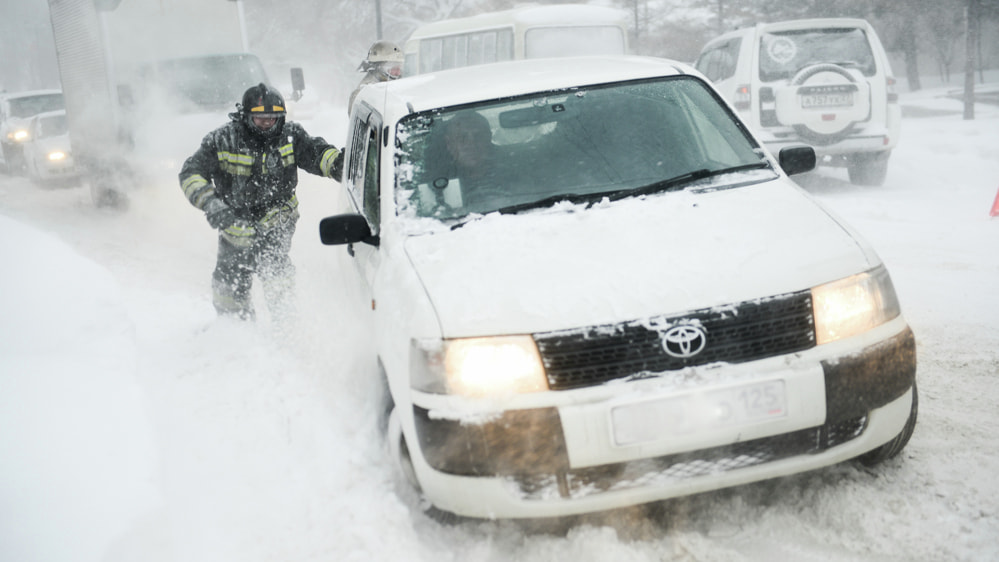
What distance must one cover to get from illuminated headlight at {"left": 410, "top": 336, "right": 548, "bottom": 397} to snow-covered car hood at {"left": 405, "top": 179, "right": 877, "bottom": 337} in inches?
1.7

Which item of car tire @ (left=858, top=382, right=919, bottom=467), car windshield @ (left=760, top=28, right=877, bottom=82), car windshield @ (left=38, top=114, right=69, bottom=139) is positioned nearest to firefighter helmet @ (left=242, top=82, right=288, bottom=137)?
car tire @ (left=858, top=382, right=919, bottom=467)

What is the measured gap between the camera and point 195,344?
17.8ft

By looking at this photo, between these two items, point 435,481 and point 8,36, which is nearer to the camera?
point 435,481

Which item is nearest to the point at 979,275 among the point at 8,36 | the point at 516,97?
the point at 516,97

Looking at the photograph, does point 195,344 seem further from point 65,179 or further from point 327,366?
point 65,179

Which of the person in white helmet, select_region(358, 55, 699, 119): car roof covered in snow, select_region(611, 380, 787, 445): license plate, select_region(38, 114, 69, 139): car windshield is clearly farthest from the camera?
select_region(38, 114, 69, 139): car windshield

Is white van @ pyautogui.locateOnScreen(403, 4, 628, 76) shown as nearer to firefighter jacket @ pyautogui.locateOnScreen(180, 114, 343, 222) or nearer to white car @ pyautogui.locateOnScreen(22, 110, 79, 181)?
white car @ pyautogui.locateOnScreen(22, 110, 79, 181)

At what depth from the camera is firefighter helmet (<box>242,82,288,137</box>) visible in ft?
16.9

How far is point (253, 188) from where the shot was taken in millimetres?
5414

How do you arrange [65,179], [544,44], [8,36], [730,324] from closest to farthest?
[730,324] → [544,44] → [65,179] → [8,36]

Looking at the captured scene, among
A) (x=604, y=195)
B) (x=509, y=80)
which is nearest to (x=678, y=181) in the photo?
(x=604, y=195)

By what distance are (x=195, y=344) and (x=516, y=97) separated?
2869 mm

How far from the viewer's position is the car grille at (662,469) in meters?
2.63

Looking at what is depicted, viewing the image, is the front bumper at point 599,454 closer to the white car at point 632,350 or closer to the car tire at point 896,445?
the white car at point 632,350
